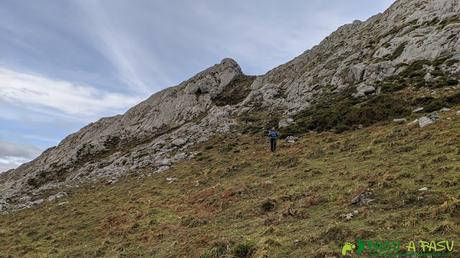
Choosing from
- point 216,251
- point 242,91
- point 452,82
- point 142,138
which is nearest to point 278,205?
point 216,251

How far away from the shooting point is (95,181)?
44625mm

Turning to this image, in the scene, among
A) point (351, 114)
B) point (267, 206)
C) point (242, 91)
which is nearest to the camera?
point (267, 206)

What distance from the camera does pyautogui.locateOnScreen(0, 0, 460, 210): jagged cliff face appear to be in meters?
45.8

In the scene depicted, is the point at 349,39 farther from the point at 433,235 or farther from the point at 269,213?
the point at 433,235

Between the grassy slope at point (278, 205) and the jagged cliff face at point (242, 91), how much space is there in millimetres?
11616

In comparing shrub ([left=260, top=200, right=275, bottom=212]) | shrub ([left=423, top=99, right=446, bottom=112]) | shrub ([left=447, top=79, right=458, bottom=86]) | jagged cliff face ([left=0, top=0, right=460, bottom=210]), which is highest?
jagged cliff face ([left=0, top=0, right=460, bottom=210])

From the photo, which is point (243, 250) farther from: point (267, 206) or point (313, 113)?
point (313, 113)

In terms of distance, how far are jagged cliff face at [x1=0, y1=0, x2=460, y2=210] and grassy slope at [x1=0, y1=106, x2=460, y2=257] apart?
1162cm

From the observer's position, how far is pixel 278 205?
18922 millimetres

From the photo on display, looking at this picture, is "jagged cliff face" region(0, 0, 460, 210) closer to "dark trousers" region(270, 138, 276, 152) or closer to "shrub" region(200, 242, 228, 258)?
"dark trousers" region(270, 138, 276, 152)

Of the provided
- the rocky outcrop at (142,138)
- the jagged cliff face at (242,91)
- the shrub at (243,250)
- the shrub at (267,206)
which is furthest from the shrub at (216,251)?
the jagged cliff face at (242,91)

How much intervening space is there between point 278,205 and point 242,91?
58086 mm

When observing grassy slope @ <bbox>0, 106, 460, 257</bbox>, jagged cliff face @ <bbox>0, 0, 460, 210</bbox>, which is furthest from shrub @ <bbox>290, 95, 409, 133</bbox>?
jagged cliff face @ <bbox>0, 0, 460, 210</bbox>

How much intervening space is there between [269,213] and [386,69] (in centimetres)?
3678
